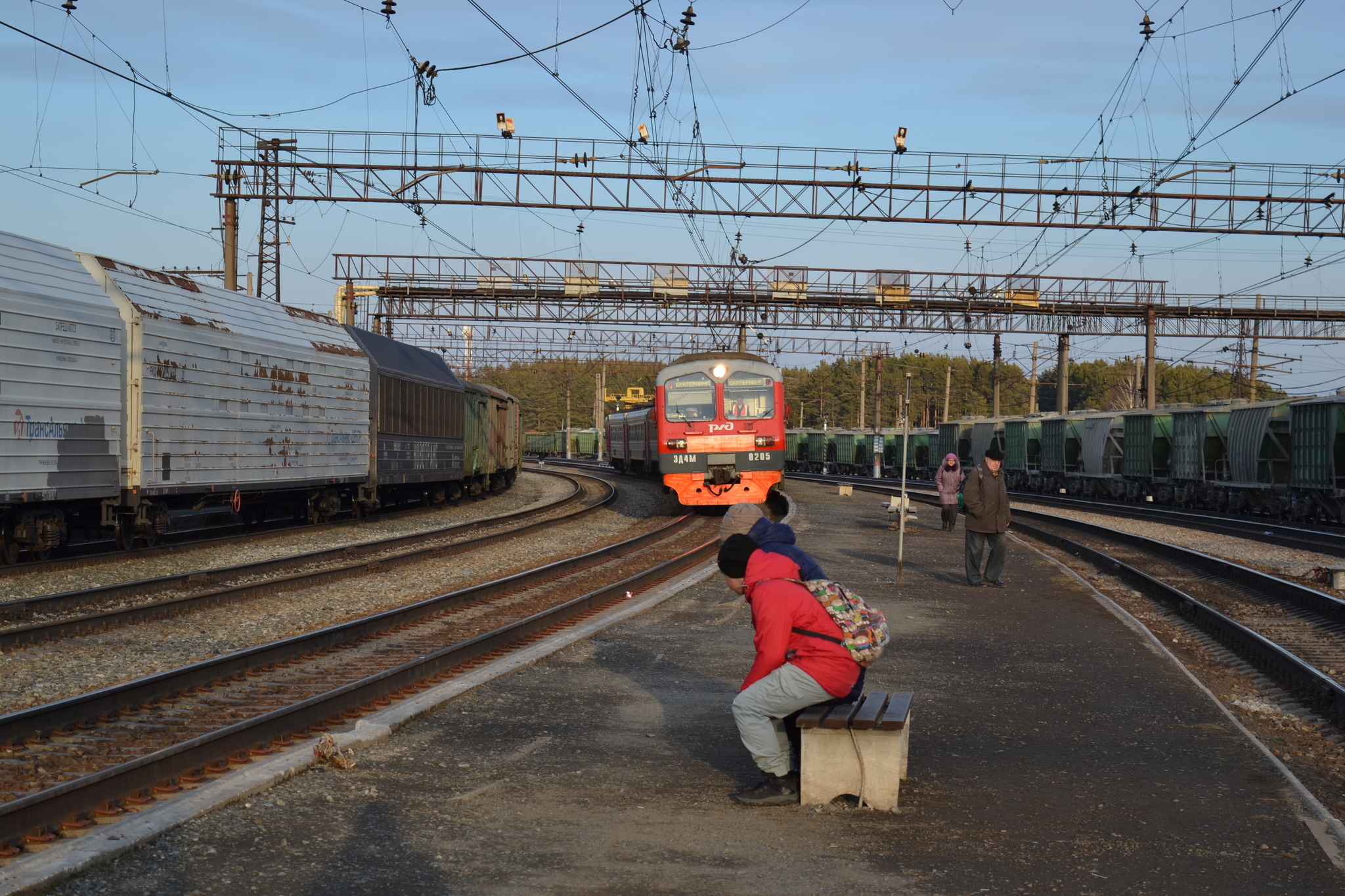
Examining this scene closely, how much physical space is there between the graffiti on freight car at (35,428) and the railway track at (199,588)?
1979mm

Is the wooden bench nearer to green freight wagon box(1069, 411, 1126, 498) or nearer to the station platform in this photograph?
the station platform

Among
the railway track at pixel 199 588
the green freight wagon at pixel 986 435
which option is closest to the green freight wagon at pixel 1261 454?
the green freight wagon at pixel 986 435

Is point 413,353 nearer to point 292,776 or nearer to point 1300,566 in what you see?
point 1300,566

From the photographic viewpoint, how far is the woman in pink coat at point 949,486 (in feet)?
71.8

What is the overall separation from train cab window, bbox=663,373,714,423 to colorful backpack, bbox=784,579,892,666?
19929 mm

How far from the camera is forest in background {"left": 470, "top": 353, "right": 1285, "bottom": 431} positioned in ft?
423

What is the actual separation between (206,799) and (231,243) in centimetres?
2375

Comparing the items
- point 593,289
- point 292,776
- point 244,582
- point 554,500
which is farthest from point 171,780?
point 593,289

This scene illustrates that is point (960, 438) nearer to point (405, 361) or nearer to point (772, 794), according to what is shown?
point (405, 361)

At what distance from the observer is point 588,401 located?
156 m

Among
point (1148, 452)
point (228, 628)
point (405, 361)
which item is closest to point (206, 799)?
point (228, 628)

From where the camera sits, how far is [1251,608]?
13836 mm

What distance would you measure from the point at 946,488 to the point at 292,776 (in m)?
17.9

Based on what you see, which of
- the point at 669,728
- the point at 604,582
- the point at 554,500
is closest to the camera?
the point at 669,728
